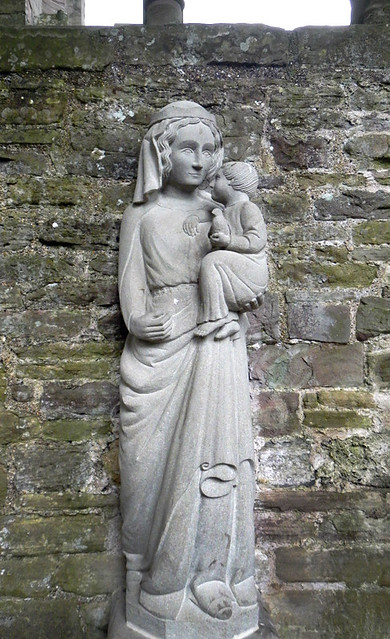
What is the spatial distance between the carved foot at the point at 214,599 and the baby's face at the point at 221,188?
1.50 m

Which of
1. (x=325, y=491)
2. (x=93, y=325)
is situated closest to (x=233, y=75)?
(x=93, y=325)

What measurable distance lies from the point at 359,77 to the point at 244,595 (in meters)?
2.49

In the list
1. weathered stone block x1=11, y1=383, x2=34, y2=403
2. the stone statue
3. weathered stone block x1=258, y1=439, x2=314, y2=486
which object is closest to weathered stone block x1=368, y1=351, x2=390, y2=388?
weathered stone block x1=258, y1=439, x2=314, y2=486

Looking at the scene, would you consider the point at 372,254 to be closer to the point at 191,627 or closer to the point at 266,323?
the point at 266,323

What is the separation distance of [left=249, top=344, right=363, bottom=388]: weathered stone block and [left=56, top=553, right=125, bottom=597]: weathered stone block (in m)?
1.08

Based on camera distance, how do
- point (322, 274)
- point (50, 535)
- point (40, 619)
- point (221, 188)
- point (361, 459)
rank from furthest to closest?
1. point (322, 274)
2. point (361, 459)
3. point (50, 535)
4. point (40, 619)
5. point (221, 188)

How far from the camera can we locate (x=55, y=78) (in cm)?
283

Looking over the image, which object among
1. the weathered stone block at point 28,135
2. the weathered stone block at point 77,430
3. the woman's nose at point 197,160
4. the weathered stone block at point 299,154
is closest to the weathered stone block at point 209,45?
the weathered stone block at point 299,154

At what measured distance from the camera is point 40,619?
2.45 meters

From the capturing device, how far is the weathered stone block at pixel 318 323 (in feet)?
9.01

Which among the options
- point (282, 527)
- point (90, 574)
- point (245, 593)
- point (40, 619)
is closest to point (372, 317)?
point (282, 527)

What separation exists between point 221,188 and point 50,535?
1.73 m

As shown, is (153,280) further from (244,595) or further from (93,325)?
(244,595)

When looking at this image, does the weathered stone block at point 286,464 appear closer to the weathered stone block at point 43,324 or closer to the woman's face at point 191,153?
the weathered stone block at point 43,324
